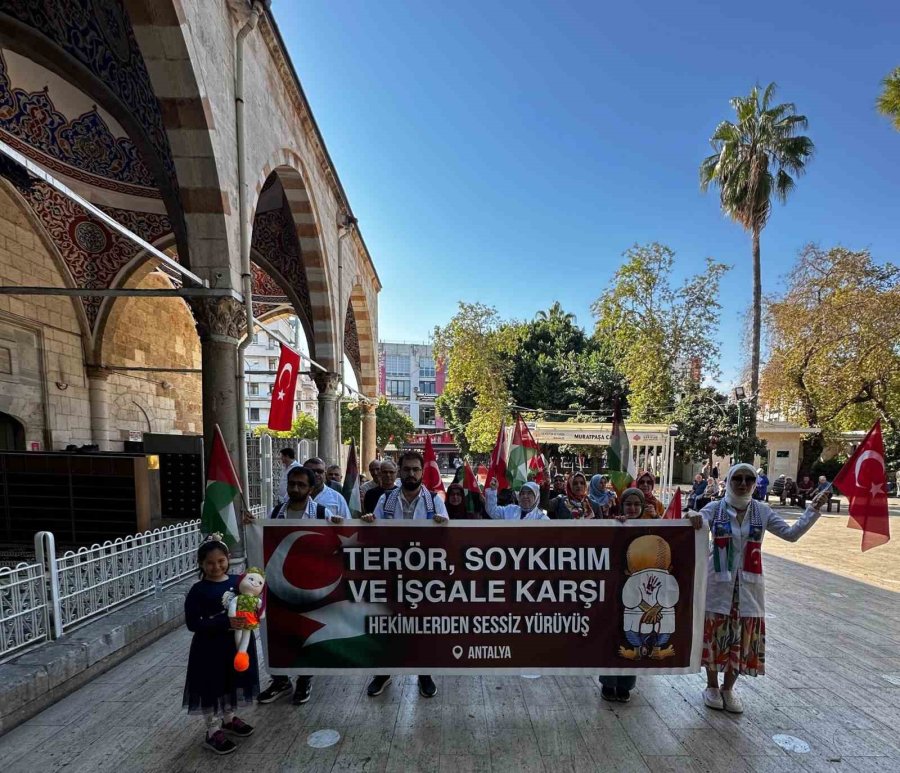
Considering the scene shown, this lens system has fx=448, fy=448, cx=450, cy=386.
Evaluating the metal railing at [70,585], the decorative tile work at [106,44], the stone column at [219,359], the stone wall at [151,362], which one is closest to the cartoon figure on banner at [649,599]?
the metal railing at [70,585]

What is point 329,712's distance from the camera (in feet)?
9.77

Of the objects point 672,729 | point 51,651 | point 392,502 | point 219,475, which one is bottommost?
point 672,729

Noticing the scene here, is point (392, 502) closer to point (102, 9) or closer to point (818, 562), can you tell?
point (102, 9)

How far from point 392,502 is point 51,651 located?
2636 mm

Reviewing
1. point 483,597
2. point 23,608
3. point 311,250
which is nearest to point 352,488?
point 23,608

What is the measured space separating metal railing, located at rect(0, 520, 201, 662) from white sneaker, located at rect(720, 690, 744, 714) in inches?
189

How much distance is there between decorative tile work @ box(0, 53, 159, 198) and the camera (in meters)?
7.19

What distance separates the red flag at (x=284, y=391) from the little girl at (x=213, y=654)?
4.13 m

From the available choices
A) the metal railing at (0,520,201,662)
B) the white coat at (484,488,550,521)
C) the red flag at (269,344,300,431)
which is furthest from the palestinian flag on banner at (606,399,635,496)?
the metal railing at (0,520,201,662)

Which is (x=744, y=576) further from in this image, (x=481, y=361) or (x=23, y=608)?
(x=481, y=361)

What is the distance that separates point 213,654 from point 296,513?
0.95 m

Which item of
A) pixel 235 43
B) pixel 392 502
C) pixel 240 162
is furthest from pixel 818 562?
pixel 235 43

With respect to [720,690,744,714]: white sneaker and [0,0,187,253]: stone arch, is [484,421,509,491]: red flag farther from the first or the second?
[0,0,187,253]: stone arch

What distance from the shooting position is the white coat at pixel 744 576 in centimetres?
291
